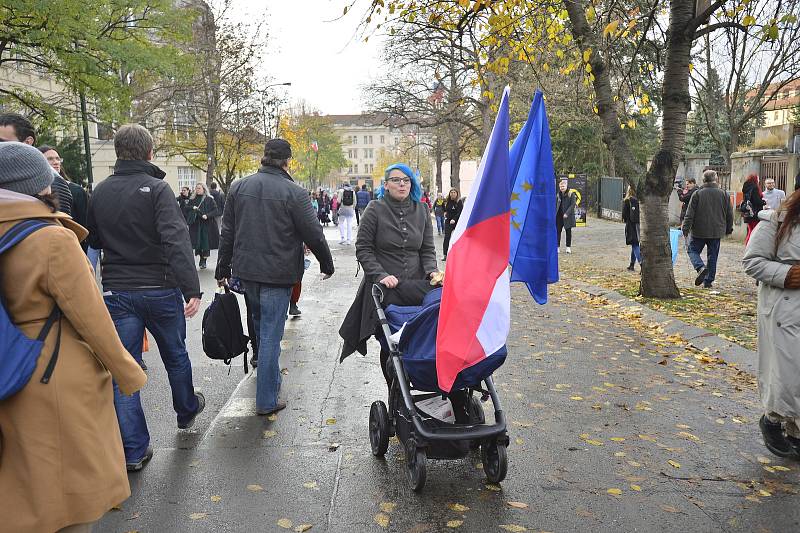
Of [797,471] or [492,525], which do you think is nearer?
[492,525]

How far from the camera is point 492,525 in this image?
3.91 metres

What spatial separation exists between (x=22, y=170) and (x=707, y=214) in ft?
38.9

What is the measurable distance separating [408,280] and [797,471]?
2.76 m

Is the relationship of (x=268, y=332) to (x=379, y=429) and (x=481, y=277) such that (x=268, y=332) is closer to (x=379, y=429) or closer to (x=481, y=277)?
(x=379, y=429)

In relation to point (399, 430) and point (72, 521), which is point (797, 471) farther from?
point (72, 521)

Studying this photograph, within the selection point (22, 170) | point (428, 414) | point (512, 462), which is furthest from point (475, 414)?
point (22, 170)

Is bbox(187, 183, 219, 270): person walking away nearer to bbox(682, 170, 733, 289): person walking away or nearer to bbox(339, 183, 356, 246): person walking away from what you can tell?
bbox(339, 183, 356, 246): person walking away

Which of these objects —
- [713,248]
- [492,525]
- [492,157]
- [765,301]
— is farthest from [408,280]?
[713,248]

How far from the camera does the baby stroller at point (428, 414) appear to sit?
13.8 ft

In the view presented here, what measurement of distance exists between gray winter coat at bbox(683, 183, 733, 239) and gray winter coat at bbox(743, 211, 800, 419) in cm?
812

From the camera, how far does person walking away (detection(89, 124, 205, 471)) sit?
4.70m

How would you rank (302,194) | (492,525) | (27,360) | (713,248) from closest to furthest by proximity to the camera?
1. (27,360)
2. (492,525)
3. (302,194)
4. (713,248)

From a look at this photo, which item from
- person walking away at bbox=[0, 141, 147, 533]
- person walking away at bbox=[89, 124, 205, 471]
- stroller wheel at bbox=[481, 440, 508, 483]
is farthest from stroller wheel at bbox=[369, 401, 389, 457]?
person walking away at bbox=[0, 141, 147, 533]

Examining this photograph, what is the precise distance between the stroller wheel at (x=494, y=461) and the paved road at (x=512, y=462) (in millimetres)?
67
